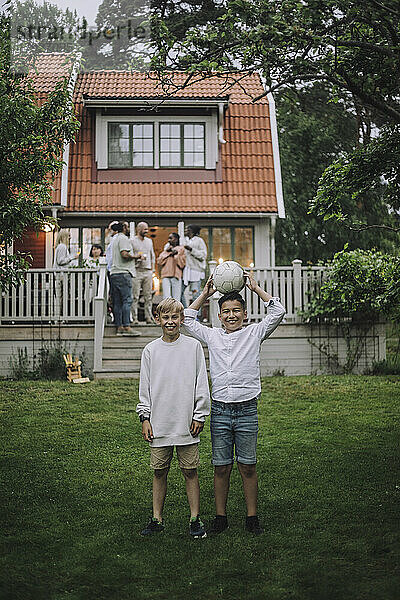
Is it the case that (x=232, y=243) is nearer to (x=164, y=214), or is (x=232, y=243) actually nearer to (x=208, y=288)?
(x=164, y=214)

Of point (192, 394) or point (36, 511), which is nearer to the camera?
point (192, 394)

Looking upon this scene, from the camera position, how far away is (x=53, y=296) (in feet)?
51.8

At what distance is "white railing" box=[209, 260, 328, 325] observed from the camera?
16031mm

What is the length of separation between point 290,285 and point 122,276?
355 centimetres

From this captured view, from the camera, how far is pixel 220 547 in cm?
565

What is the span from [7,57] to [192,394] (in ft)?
22.5

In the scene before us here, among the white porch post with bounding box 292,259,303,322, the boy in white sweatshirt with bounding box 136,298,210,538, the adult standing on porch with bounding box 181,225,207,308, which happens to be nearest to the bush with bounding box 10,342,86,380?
the adult standing on porch with bounding box 181,225,207,308

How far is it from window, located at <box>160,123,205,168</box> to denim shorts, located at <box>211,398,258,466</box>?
49.1ft

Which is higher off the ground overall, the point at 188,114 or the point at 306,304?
the point at 188,114

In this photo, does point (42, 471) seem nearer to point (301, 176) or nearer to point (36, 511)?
point (36, 511)

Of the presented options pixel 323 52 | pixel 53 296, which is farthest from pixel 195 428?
pixel 53 296

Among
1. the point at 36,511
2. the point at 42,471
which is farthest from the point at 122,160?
the point at 36,511

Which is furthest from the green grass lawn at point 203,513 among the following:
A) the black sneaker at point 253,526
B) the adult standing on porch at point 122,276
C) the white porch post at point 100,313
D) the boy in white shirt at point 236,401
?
the adult standing on porch at point 122,276

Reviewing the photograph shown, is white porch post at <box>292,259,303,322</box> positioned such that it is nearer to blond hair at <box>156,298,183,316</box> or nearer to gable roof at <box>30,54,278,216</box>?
gable roof at <box>30,54,278,216</box>
